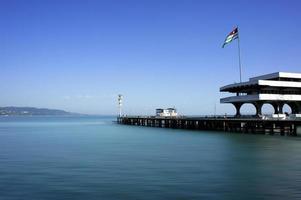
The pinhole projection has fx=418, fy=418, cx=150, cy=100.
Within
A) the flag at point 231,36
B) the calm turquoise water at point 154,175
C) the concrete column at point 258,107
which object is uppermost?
the flag at point 231,36

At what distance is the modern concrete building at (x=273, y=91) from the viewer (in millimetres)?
76188

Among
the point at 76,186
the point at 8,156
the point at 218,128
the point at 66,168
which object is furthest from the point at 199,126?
the point at 76,186

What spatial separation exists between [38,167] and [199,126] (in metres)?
59.1

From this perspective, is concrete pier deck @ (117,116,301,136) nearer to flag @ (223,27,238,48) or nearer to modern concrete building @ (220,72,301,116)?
modern concrete building @ (220,72,301,116)

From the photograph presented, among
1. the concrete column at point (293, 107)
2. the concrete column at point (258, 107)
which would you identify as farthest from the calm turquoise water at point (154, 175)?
the concrete column at point (293, 107)

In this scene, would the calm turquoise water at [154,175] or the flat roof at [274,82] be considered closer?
the calm turquoise water at [154,175]

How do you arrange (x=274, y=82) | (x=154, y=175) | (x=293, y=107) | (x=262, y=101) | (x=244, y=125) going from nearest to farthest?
(x=154, y=175) → (x=244, y=125) → (x=274, y=82) → (x=262, y=101) → (x=293, y=107)

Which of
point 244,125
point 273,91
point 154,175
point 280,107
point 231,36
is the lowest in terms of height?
point 154,175

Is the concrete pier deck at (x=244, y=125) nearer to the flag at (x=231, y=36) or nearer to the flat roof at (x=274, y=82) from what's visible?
the flat roof at (x=274, y=82)

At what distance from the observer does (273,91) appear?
79812mm

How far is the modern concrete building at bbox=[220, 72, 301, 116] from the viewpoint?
250 feet

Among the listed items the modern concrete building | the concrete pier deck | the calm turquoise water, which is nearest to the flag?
the modern concrete building

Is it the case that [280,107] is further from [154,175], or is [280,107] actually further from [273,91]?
[154,175]

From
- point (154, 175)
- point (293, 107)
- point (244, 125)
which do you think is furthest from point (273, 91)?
point (154, 175)
